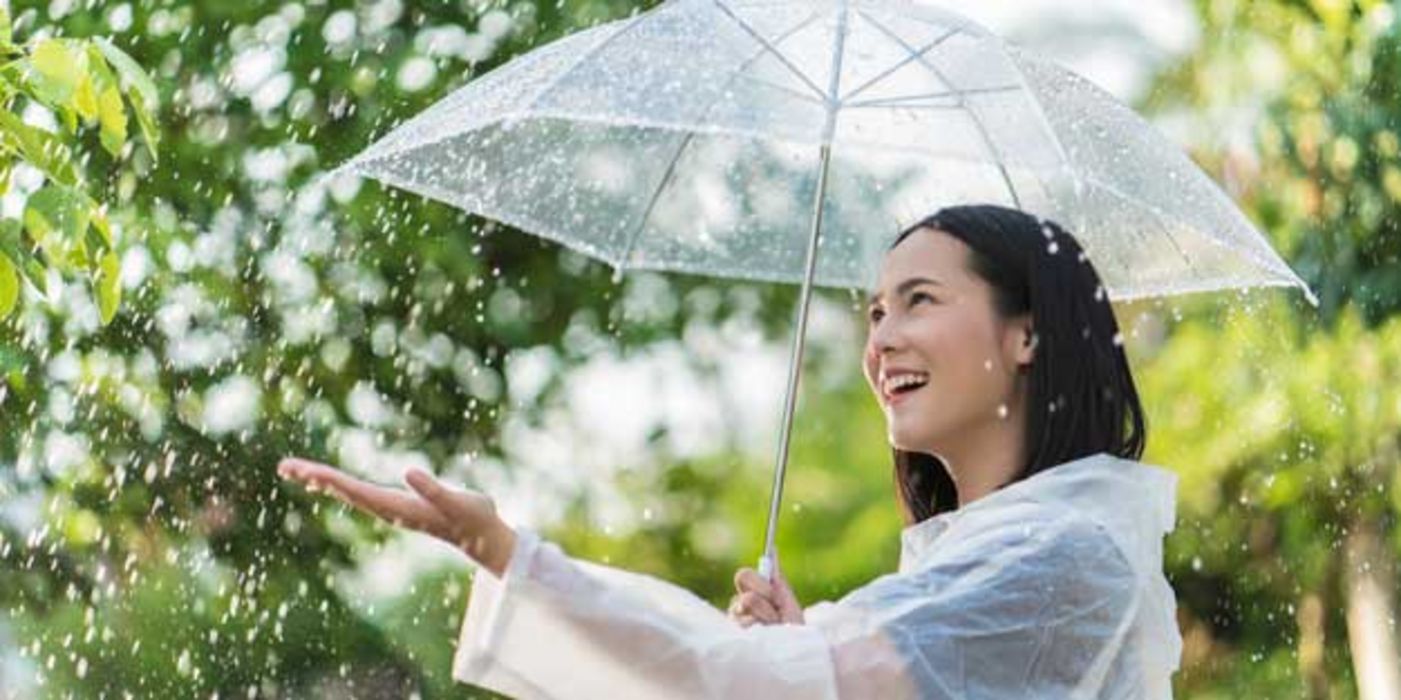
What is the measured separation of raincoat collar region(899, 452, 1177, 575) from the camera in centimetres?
262

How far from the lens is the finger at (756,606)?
270cm

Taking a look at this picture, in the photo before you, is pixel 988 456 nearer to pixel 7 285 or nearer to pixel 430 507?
pixel 430 507

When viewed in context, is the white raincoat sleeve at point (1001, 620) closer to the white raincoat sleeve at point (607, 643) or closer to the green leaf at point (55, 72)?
the white raincoat sleeve at point (607, 643)

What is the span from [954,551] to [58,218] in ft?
3.90

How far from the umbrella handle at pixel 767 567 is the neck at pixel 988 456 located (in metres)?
0.20

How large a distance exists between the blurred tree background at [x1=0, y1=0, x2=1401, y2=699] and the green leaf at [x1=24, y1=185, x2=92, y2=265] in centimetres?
182

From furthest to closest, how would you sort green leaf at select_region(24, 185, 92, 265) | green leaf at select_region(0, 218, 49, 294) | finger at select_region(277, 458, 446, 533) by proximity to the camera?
green leaf at select_region(0, 218, 49, 294) < green leaf at select_region(24, 185, 92, 265) < finger at select_region(277, 458, 446, 533)

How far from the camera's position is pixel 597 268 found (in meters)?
7.36

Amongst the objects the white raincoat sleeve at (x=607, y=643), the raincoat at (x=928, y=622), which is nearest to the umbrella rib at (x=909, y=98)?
the raincoat at (x=928, y=622)

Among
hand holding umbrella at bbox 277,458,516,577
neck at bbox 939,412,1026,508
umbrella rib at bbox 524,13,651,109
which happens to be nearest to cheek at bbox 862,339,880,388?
neck at bbox 939,412,1026,508

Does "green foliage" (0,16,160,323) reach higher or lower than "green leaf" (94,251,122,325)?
higher

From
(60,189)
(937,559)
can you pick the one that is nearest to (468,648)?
(937,559)

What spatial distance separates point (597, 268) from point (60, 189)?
4219 mm

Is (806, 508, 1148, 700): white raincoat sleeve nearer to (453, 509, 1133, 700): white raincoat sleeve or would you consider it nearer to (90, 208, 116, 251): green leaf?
(453, 509, 1133, 700): white raincoat sleeve
